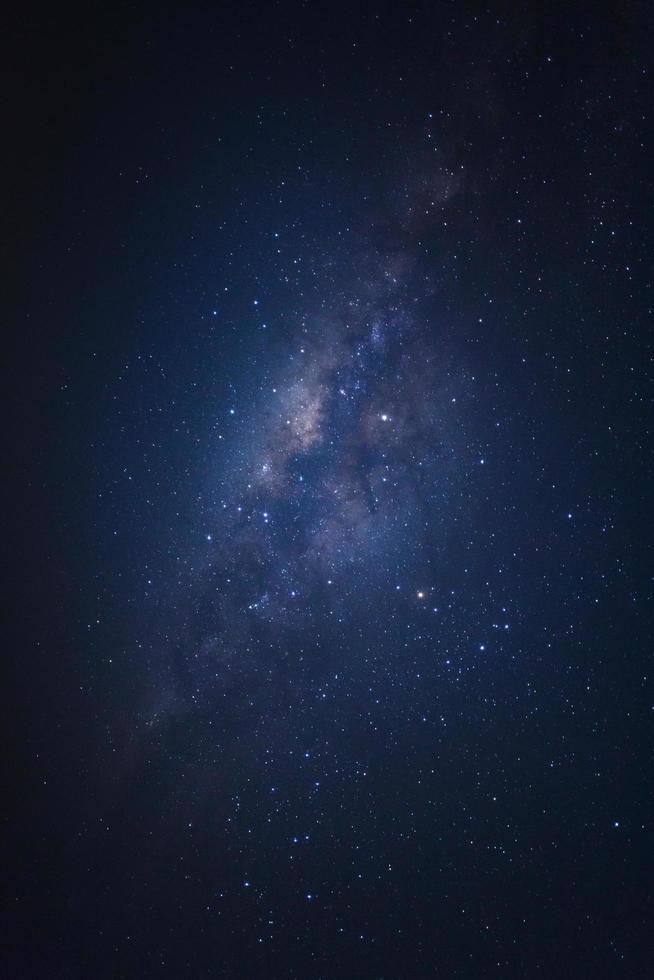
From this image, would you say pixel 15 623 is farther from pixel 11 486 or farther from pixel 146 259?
pixel 146 259

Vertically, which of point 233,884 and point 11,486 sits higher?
point 11,486

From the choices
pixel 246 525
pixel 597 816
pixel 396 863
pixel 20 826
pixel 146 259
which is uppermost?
pixel 146 259

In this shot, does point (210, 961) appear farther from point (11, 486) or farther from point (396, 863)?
point (11, 486)

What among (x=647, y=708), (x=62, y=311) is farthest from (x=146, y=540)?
(x=647, y=708)

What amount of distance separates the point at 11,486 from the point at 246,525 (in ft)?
4.53

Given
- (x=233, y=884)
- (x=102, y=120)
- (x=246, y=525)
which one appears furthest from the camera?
(x=233, y=884)

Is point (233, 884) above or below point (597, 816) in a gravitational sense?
above

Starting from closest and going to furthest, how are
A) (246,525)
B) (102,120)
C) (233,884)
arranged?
1. (102,120)
2. (246,525)
3. (233,884)

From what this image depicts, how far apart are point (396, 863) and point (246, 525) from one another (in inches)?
92.5

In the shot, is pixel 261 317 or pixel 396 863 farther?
pixel 396 863

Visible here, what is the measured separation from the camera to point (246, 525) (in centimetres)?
315

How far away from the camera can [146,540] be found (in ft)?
10.5

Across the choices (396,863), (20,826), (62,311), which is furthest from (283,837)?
(62,311)

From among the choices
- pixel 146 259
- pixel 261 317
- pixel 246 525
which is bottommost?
pixel 246 525
